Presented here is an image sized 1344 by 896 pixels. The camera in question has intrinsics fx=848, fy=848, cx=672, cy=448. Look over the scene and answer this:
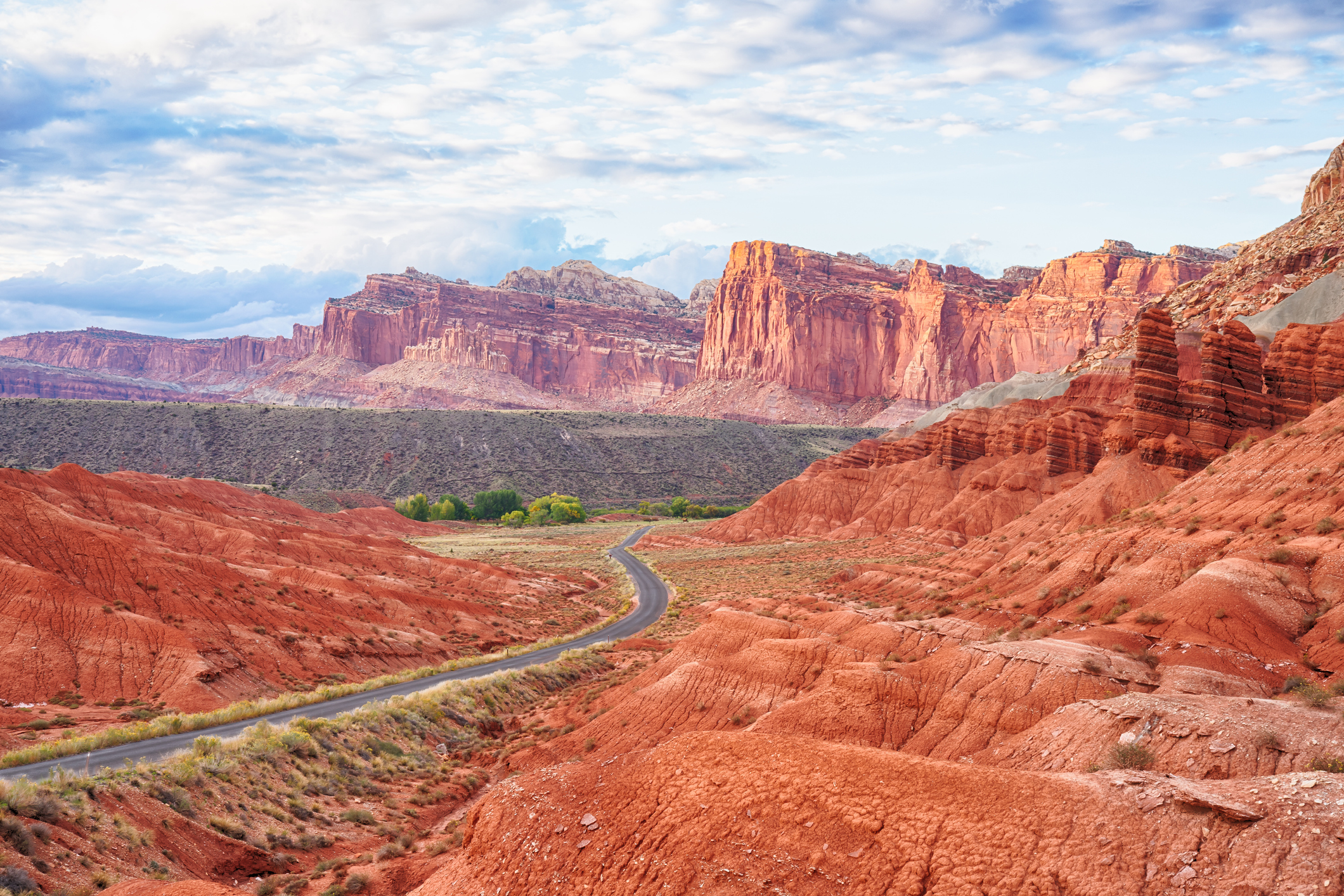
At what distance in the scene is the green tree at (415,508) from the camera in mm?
118625

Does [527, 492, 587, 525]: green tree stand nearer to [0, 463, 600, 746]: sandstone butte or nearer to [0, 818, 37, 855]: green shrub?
[0, 463, 600, 746]: sandstone butte

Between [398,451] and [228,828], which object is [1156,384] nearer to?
[228,828]

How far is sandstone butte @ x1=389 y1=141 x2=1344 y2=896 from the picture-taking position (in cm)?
1023

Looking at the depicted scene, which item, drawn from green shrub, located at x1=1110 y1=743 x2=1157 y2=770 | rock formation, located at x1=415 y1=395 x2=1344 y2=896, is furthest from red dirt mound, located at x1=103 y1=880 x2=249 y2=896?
green shrub, located at x1=1110 y1=743 x2=1157 y2=770

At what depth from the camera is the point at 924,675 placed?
21.3m

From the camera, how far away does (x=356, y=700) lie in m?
33.6

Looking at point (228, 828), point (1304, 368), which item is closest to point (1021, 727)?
point (228, 828)

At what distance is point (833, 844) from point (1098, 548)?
24.4 meters

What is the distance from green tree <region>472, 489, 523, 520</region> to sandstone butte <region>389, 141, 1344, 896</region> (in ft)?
271

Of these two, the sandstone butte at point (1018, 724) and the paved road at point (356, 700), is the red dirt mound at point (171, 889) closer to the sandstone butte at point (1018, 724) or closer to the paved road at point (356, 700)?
the sandstone butte at point (1018, 724)

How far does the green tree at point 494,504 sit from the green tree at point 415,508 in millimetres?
7095

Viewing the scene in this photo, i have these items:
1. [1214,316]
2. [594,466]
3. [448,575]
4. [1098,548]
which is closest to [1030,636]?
[1098,548]

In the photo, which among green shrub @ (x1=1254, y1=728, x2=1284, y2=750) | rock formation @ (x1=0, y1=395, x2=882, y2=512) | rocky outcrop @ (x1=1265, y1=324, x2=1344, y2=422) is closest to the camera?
green shrub @ (x1=1254, y1=728, x2=1284, y2=750)

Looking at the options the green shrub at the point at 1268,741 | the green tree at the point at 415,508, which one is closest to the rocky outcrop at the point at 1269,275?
the green shrub at the point at 1268,741
